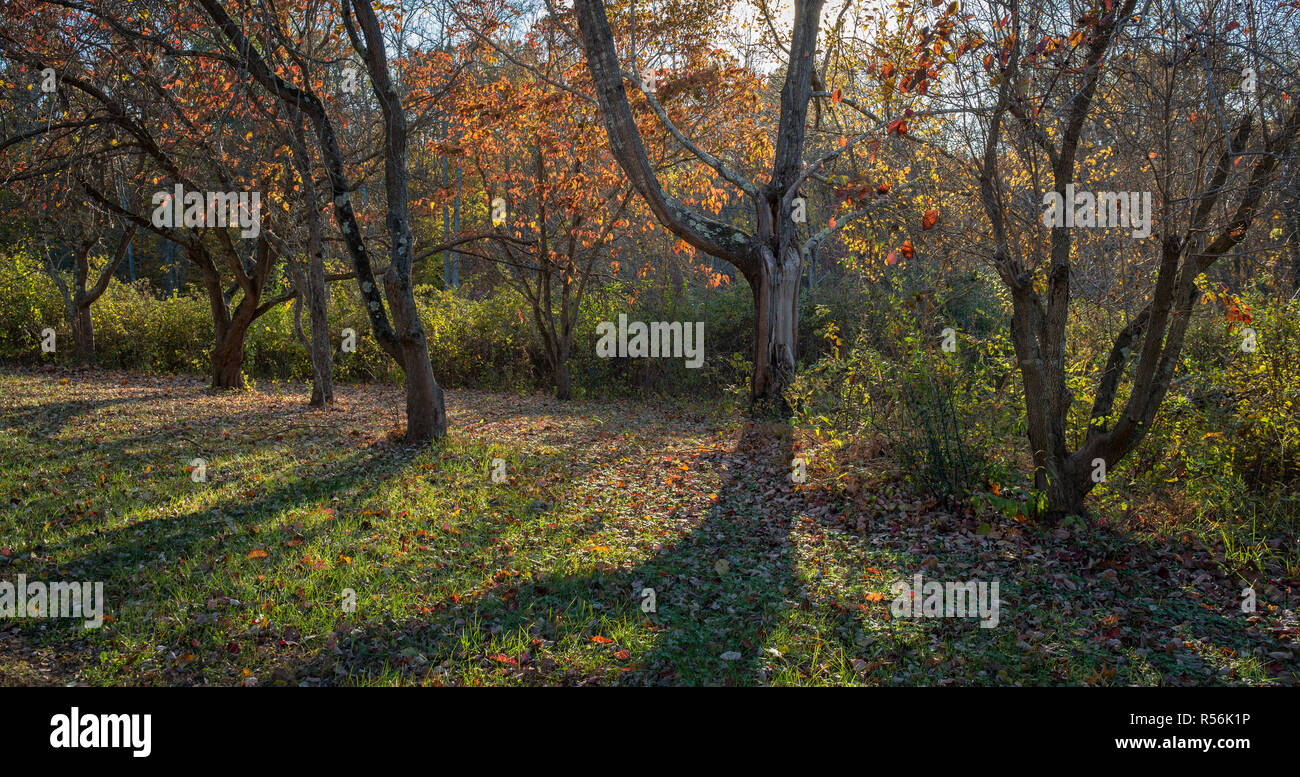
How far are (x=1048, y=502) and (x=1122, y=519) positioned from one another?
546 mm

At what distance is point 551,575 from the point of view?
5355mm

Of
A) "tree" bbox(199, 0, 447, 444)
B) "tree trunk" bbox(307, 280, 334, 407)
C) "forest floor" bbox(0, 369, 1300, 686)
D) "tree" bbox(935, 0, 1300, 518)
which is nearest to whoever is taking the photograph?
"forest floor" bbox(0, 369, 1300, 686)

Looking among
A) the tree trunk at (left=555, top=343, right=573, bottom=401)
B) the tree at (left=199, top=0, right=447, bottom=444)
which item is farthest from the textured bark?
the tree trunk at (left=555, top=343, right=573, bottom=401)

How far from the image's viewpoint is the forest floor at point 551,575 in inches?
158

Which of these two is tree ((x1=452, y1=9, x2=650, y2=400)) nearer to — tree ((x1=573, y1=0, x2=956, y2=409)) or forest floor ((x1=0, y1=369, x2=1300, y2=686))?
tree ((x1=573, y1=0, x2=956, y2=409))

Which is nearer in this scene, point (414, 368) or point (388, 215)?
point (388, 215)

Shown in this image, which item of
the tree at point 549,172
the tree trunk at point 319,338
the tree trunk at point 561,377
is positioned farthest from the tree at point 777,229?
the tree trunk at point 319,338

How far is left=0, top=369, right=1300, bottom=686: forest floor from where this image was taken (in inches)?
158

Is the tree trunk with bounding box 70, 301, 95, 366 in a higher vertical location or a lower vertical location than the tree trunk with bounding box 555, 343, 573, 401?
higher

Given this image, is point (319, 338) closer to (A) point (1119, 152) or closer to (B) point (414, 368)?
(B) point (414, 368)

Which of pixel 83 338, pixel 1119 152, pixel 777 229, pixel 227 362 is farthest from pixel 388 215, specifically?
pixel 83 338

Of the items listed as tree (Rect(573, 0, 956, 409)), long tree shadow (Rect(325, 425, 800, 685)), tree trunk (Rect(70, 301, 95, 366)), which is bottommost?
long tree shadow (Rect(325, 425, 800, 685))

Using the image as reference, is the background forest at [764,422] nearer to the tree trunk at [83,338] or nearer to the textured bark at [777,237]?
the textured bark at [777,237]
